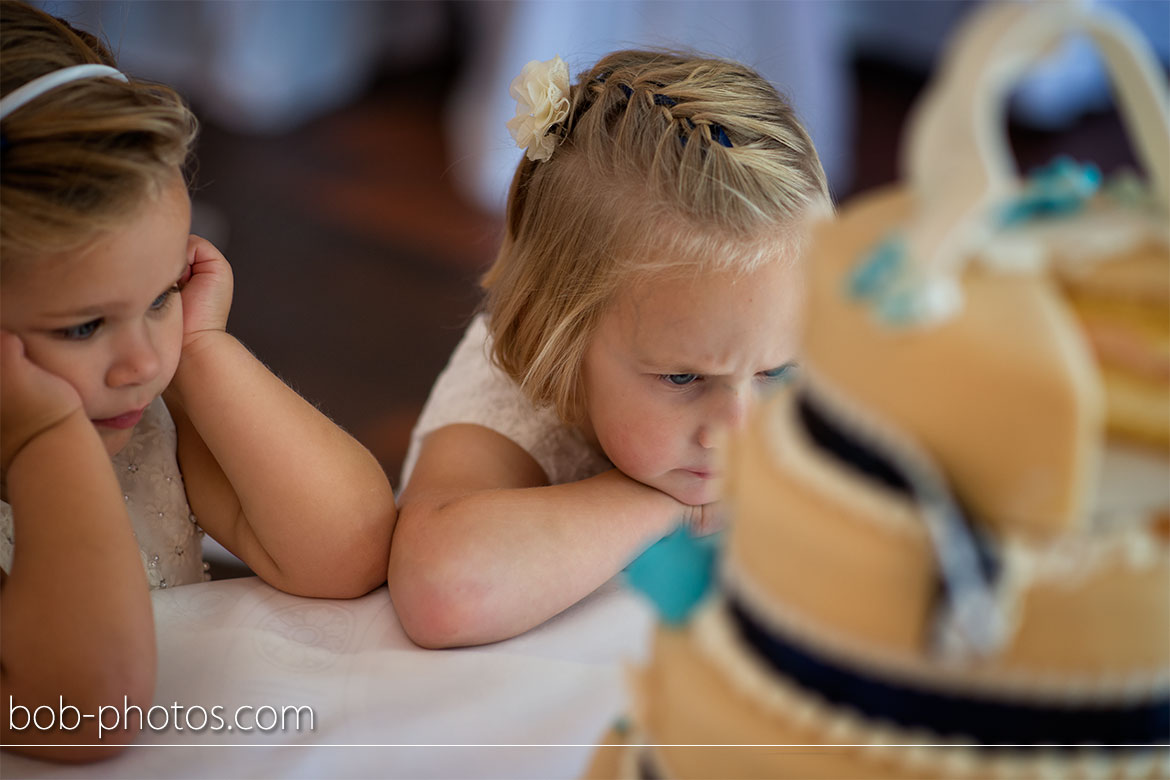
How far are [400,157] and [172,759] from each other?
2.80 metres

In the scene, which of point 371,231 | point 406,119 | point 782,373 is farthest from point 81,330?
point 406,119

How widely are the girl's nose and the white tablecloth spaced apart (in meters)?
0.21

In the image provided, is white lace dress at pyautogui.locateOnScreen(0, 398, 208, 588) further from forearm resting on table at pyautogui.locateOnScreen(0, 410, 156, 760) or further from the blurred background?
the blurred background

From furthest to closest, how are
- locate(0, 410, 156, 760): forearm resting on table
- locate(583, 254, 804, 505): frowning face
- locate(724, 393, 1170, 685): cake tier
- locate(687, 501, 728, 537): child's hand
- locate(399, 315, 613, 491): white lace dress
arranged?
locate(399, 315, 613, 491): white lace dress
locate(687, 501, 728, 537): child's hand
locate(583, 254, 804, 505): frowning face
locate(0, 410, 156, 760): forearm resting on table
locate(724, 393, 1170, 685): cake tier

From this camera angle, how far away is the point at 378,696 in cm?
86

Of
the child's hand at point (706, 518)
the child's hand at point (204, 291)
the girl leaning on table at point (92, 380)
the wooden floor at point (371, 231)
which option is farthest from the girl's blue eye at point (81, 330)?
the wooden floor at point (371, 231)

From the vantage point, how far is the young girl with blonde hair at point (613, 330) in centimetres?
97

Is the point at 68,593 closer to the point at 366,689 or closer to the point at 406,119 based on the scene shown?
the point at 366,689

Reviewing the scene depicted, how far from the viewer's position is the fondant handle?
435 millimetres

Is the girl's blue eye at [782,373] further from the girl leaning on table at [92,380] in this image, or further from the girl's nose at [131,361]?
the girl's nose at [131,361]

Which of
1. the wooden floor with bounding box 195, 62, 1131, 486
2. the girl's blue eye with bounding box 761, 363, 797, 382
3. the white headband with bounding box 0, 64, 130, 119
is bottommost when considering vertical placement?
the wooden floor with bounding box 195, 62, 1131, 486

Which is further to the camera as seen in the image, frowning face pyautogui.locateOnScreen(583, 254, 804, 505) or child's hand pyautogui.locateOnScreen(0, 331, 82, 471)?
frowning face pyautogui.locateOnScreen(583, 254, 804, 505)

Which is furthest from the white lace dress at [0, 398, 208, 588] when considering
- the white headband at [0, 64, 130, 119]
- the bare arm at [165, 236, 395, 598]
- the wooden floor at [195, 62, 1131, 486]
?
the wooden floor at [195, 62, 1131, 486]

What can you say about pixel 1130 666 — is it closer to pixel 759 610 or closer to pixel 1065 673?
pixel 1065 673
